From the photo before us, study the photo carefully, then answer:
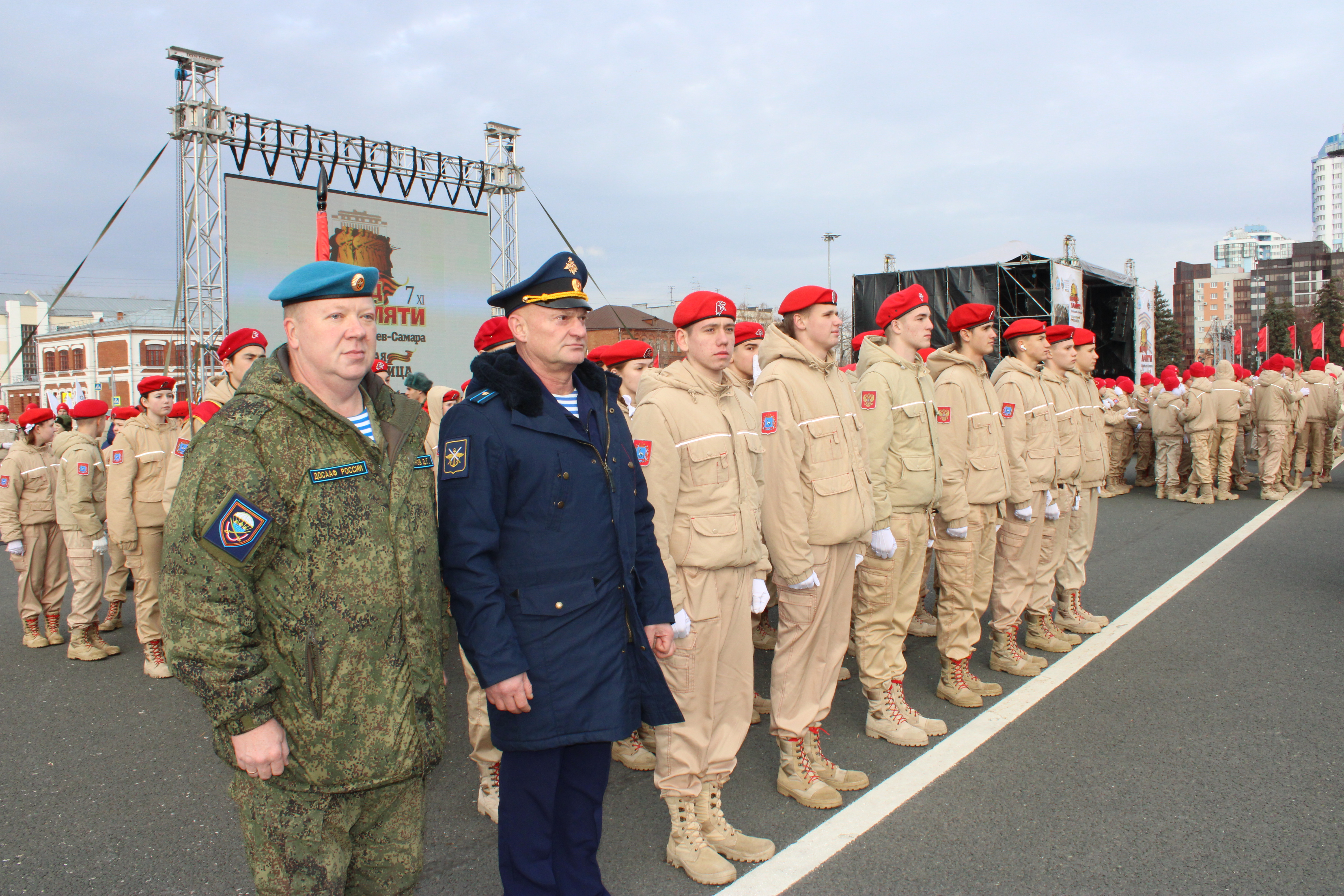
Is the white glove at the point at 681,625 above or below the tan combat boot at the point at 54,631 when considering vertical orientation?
above

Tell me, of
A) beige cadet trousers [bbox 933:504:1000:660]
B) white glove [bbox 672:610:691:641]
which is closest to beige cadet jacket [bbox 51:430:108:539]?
white glove [bbox 672:610:691:641]

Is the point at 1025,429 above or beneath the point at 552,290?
beneath

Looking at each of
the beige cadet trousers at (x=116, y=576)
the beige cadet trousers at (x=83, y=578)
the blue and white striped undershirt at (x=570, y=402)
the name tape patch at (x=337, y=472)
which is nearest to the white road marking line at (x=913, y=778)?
the blue and white striped undershirt at (x=570, y=402)

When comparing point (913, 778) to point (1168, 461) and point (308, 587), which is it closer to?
point (308, 587)

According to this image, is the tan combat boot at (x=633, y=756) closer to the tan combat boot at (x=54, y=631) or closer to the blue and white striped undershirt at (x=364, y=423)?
the blue and white striped undershirt at (x=364, y=423)

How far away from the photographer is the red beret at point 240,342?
4723 millimetres

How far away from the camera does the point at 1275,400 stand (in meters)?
12.6

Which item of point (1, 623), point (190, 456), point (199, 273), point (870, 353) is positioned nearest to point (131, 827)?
point (190, 456)

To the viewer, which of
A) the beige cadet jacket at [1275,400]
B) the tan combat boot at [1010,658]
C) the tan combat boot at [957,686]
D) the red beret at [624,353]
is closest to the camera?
the tan combat boot at [957,686]

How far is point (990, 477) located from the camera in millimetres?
4883

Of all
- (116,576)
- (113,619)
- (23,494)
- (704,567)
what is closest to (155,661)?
(116,576)

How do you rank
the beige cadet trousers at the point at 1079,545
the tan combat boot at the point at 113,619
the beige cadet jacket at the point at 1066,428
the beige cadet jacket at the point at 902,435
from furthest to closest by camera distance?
the tan combat boot at the point at 113,619
the beige cadet trousers at the point at 1079,545
the beige cadet jacket at the point at 1066,428
the beige cadet jacket at the point at 902,435

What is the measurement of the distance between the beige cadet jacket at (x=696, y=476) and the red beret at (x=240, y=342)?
2.73 metres

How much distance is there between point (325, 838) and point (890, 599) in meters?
3.13
